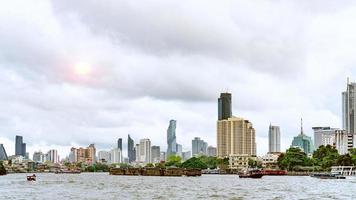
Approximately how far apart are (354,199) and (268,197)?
546 inches

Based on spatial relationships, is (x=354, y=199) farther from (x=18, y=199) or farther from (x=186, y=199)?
(x=18, y=199)

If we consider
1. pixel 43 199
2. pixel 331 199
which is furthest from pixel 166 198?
pixel 331 199

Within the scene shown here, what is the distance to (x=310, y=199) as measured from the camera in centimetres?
10144

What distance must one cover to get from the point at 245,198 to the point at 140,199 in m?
16.9

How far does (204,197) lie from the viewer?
348 ft

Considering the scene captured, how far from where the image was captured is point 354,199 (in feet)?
327

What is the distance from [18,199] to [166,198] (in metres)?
24.6

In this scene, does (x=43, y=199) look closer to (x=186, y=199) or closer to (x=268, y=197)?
(x=186, y=199)

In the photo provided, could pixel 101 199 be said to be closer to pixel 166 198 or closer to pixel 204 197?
pixel 166 198

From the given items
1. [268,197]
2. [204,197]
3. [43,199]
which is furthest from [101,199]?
[268,197]

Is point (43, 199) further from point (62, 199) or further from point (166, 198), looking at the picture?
point (166, 198)

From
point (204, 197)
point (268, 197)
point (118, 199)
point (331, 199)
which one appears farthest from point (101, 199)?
point (331, 199)

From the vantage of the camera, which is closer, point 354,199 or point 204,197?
point 354,199

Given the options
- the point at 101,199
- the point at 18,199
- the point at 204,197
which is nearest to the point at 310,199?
the point at 204,197
